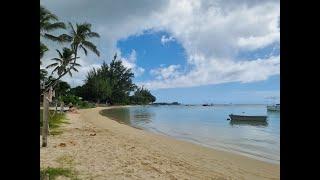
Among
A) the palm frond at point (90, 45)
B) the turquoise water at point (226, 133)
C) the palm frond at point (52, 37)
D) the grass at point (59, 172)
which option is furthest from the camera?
the palm frond at point (90, 45)

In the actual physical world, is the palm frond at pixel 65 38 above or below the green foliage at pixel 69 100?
above

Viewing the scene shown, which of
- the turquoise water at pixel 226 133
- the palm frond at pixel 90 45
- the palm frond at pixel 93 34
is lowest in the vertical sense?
the turquoise water at pixel 226 133

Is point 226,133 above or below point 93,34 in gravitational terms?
below

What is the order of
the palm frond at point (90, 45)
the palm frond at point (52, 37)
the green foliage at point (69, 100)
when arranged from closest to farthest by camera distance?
1. the palm frond at point (52, 37)
2. the palm frond at point (90, 45)
3. the green foliage at point (69, 100)

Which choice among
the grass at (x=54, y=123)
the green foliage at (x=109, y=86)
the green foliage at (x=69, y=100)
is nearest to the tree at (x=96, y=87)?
the green foliage at (x=109, y=86)

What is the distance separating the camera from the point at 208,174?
11258 millimetres

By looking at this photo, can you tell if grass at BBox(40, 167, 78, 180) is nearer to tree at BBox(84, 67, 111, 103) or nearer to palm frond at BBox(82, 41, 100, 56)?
palm frond at BBox(82, 41, 100, 56)

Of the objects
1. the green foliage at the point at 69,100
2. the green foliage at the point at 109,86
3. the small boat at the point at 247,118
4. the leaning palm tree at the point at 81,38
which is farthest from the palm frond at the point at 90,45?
the green foliage at the point at 109,86

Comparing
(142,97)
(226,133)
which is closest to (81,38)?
(226,133)

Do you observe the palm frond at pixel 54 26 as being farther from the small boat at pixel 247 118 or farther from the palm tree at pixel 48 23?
the small boat at pixel 247 118

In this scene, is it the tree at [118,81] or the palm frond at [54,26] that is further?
the tree at [118,81]

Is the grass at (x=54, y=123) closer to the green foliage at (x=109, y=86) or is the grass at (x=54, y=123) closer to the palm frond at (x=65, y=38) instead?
the palm frond at (x=65, y=38)

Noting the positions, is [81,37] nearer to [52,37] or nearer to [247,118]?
[52,37]
